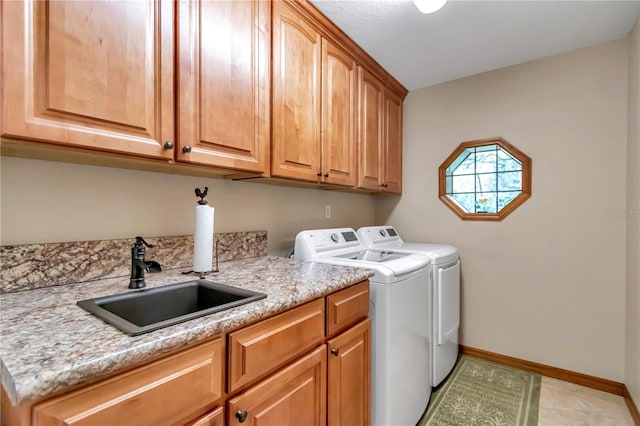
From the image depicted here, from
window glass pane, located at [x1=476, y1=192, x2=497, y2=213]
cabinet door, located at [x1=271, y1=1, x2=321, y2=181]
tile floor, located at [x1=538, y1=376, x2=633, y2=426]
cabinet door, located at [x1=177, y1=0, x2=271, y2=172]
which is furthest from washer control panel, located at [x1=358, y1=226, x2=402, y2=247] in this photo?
tile floor, located at [x1=538, y1=376, x2=633, y2=426]

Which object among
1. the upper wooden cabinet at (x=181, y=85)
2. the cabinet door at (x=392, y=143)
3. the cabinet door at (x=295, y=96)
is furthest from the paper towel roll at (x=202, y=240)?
the cabinet door at (x=392, y=143)

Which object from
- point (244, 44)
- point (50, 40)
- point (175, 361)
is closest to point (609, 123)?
point (244, 44)

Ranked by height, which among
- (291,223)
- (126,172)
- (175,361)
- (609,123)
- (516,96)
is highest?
(516,96)

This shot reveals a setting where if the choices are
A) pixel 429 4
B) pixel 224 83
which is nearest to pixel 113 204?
pixel 224 83

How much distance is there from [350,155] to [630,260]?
1.85 metres

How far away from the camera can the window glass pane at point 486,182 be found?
2.52 meters

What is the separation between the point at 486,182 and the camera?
8.38ft

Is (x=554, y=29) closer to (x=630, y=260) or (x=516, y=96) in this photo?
(x=516, y=96)

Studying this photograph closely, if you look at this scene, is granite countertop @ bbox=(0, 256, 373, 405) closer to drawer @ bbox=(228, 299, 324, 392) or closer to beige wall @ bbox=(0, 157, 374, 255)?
drawer @ bbox=(228, 299, 324, 392)

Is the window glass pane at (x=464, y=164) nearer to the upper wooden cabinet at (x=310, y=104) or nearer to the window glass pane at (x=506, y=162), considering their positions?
the window glass pane at (x=506, y=162)

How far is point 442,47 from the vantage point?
6.99 feet

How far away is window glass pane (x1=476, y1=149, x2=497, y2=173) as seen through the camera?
2520mm

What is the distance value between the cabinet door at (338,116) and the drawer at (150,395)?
1268mm

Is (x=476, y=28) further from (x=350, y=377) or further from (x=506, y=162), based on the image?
(x=350, y=377)
